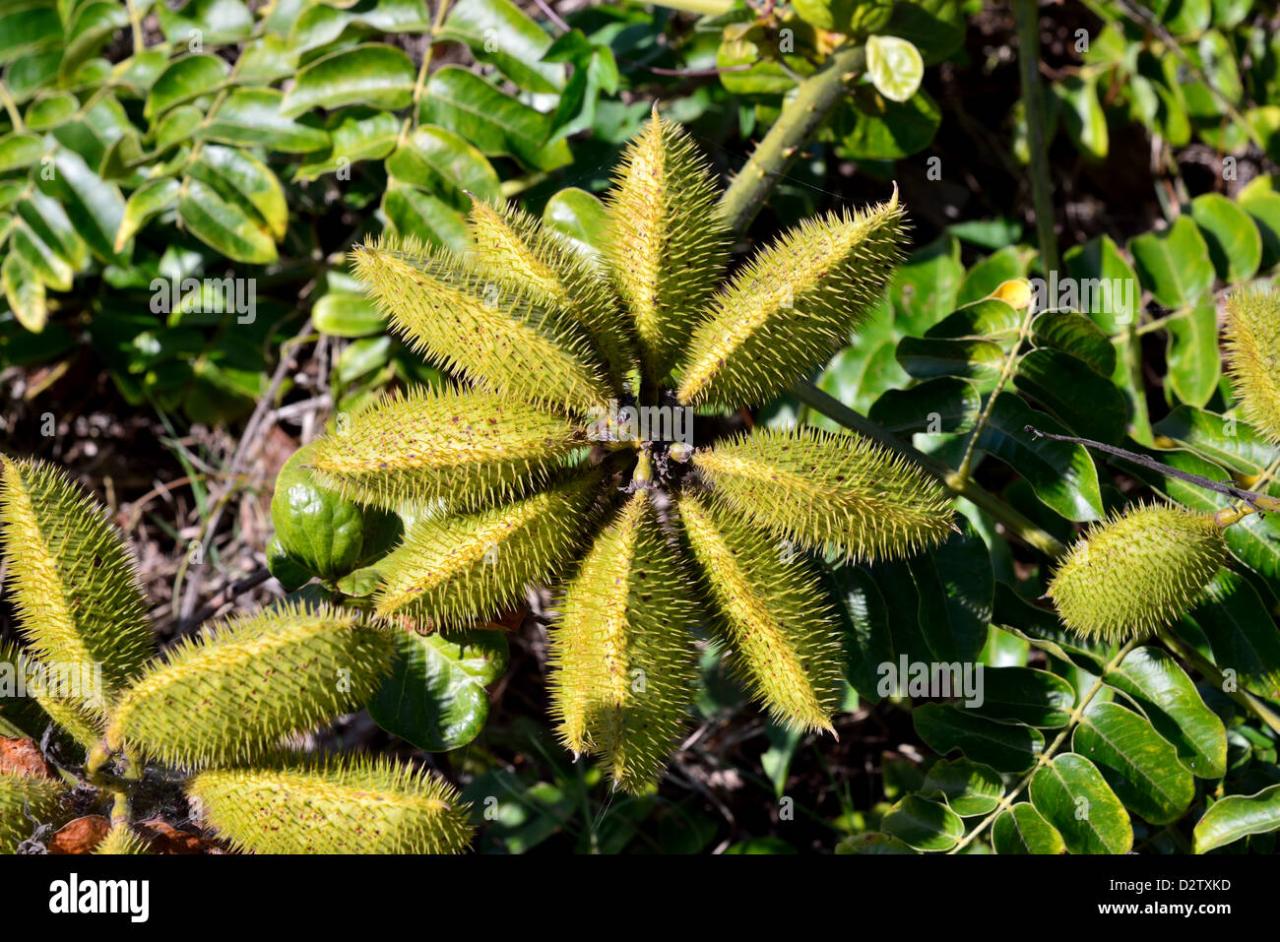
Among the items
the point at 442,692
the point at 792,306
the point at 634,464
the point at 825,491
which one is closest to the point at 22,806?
the point at 442,692

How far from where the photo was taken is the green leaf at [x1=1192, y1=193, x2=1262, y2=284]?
3.81m

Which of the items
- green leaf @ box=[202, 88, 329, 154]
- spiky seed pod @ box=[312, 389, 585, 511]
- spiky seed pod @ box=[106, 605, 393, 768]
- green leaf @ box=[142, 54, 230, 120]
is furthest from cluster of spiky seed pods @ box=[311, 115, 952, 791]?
green leaf @ box=[142, 54, 230, 120]

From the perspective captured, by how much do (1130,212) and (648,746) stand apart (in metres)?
4.08

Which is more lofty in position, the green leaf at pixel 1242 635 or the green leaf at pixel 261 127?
the green leaf at pixel 261 127

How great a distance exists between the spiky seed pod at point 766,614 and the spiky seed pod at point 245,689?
2.50 ft

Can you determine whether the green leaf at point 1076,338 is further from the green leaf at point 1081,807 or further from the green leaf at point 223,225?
the green leaf at point 223,225

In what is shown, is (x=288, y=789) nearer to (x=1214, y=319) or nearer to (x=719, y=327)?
(x=719, y=327)

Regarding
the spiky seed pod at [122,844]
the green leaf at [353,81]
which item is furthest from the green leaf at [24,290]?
the spiky seed pod at [122,844]

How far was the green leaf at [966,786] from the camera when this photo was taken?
302cm

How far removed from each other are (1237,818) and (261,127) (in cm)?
356

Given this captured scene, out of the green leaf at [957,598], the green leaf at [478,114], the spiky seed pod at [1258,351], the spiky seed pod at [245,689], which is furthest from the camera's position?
the green leaf at [478,114]

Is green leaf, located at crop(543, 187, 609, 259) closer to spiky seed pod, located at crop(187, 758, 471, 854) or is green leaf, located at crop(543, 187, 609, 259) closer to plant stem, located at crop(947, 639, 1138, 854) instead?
spiky seed pod, located at crop(187, 758, 471, 854)

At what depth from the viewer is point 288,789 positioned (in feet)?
7.61

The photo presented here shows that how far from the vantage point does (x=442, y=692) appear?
9.62ft
